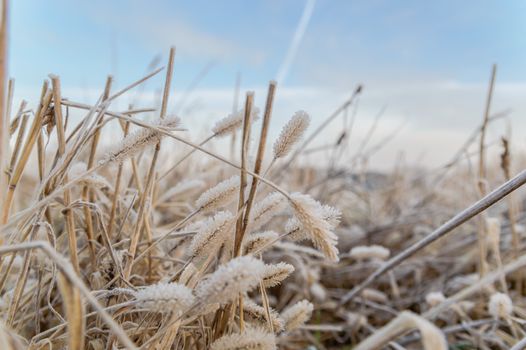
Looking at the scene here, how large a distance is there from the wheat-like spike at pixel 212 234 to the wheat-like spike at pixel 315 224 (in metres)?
0.10

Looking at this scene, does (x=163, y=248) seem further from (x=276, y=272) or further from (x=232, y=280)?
(x=232, y=280)

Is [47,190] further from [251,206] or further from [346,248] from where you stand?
[346,248]

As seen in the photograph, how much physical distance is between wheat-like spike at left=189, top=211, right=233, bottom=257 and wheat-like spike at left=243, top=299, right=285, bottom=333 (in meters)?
0.14

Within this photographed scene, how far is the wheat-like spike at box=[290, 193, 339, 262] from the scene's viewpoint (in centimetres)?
57

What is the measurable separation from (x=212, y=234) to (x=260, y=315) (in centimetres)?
18

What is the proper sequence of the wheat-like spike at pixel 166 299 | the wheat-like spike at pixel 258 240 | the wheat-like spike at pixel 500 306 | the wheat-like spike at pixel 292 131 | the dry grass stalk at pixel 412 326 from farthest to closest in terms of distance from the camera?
1. the wheat-like spike at pixel 500 306
2. the wheat-like spike at pixel 258 240
3. the wheat-like spike at pixel 292 131
4. the wheat-like spike at pixel 166 299
5. the dry grass stalk at pixel 412 326

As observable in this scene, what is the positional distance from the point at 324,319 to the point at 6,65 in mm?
1386

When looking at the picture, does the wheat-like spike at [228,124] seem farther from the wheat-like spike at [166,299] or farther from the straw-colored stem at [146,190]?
the wheat-like spike at [166,299]

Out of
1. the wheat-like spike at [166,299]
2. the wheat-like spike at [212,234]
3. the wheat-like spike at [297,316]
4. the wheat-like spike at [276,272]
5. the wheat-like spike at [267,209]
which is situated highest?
the wheat-like spike at [267,209]

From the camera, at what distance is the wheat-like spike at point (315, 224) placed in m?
0.57

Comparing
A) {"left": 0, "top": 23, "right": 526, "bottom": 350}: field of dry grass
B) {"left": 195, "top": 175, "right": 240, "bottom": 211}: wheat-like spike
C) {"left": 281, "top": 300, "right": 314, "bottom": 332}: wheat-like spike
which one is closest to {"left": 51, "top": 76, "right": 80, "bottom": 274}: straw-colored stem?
{"left": 0, "top": 23, "right": 526, "bottom": 350}: field of dry grass

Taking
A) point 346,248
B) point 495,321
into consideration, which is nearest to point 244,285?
point 495,321

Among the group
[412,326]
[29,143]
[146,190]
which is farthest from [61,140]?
[412,326]

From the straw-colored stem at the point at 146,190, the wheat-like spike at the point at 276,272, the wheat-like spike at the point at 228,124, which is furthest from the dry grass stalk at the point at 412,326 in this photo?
the straw-colored stem at the point at 146,190
